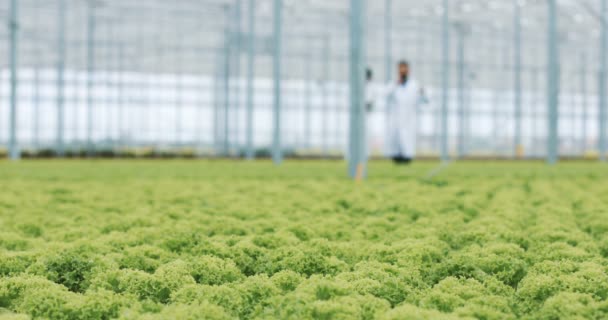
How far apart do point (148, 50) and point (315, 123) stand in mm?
9016

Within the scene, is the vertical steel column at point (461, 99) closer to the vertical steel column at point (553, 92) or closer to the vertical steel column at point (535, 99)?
the vertical steel column at point (535, 99)

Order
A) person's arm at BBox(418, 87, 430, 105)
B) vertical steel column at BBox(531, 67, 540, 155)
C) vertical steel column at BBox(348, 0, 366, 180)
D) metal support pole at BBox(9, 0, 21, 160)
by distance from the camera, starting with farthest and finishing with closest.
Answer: vertical steel column at BBox(531, 67, 540, 155)
metal support pole at BBox(9, 0, 21, 160)
person's arm at BBox(418, 87, 430, 105)
vertical steel column at BBox(348, 0, 366, 180)

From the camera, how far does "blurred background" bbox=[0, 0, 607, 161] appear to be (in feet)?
104

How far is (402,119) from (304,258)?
1112 centimetres

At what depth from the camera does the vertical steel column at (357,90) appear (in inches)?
406

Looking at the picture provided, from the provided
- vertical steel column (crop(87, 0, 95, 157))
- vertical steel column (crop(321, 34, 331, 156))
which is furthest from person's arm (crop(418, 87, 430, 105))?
vertical steel column (crop(321, 34, 331, 156))

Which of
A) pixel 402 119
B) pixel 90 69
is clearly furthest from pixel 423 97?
pixel 90 69

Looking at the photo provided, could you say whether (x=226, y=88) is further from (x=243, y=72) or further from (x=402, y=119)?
(x=402, y=119)

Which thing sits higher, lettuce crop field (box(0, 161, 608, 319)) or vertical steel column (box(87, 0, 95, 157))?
vertical steel column (box(87, 0, 95, 157))

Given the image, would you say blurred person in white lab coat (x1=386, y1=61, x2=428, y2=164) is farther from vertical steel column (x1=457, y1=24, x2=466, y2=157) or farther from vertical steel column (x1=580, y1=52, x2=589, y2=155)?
vertical steel column (x1=580, y1=52, x2=589, y2=155)

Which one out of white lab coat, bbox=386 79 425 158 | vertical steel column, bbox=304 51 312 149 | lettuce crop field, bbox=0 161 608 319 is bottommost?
lettuce crop field, bbox=0 161 608 319

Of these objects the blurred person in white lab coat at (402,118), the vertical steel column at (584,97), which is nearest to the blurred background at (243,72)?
the vertical steel column at (584,97)

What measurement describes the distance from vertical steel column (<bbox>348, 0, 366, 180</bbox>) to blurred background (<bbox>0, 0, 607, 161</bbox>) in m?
20.4

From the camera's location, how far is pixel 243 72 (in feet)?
120
